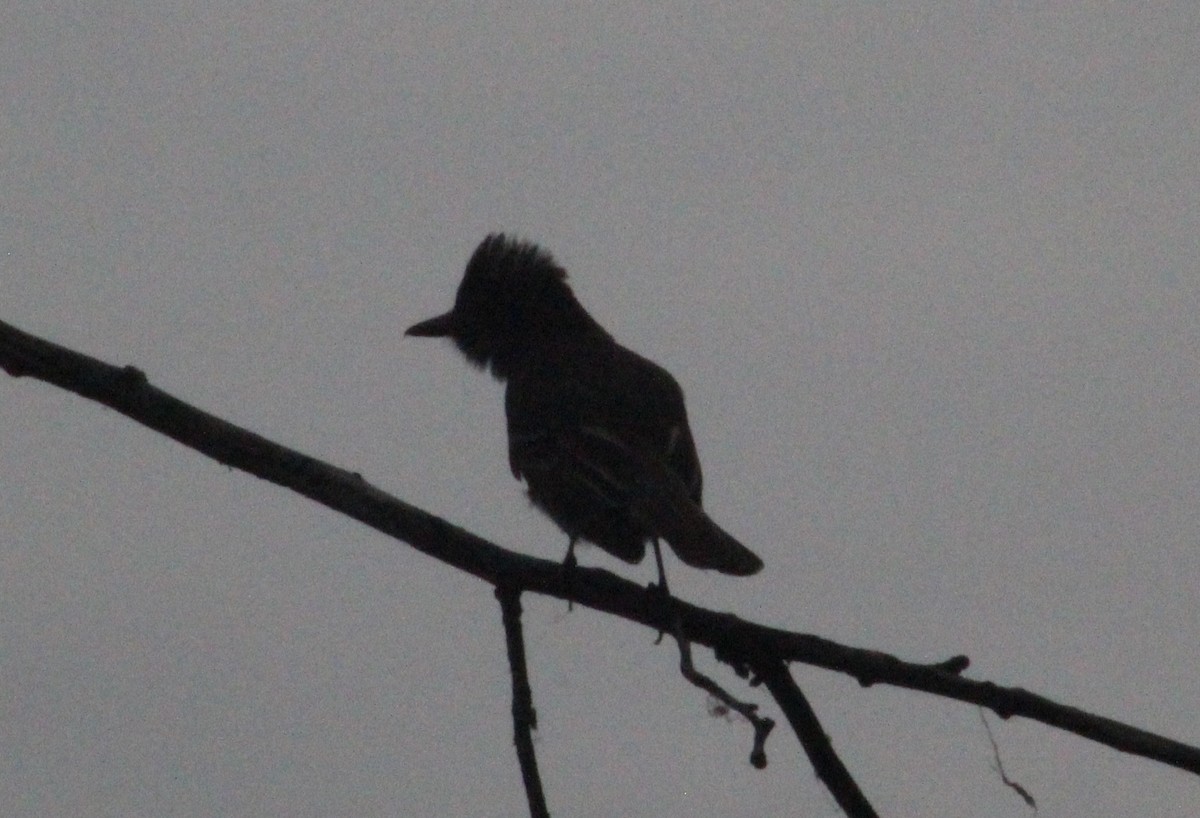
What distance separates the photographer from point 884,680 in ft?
10.3

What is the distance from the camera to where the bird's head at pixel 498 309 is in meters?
7.52

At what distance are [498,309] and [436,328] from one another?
0.91ft

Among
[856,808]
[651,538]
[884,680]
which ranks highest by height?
[651,538]

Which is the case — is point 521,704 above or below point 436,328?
below

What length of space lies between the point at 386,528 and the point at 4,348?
30.3 inches

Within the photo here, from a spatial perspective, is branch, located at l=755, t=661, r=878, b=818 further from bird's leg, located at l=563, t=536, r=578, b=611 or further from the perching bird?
the perching bird

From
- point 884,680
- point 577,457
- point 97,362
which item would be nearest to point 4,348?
point 97,362

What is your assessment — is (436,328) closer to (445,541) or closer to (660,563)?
(660,563)

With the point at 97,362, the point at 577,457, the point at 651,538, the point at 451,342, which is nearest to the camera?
the point at 97,362

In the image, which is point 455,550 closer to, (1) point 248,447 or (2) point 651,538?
(1) point 248,447

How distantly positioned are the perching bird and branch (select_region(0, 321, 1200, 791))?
1.11m

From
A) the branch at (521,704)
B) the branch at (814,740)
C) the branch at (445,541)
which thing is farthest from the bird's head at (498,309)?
the branch at (814,740)

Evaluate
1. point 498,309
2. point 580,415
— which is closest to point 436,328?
point 498,309

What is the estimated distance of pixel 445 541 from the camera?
3.46 meters
